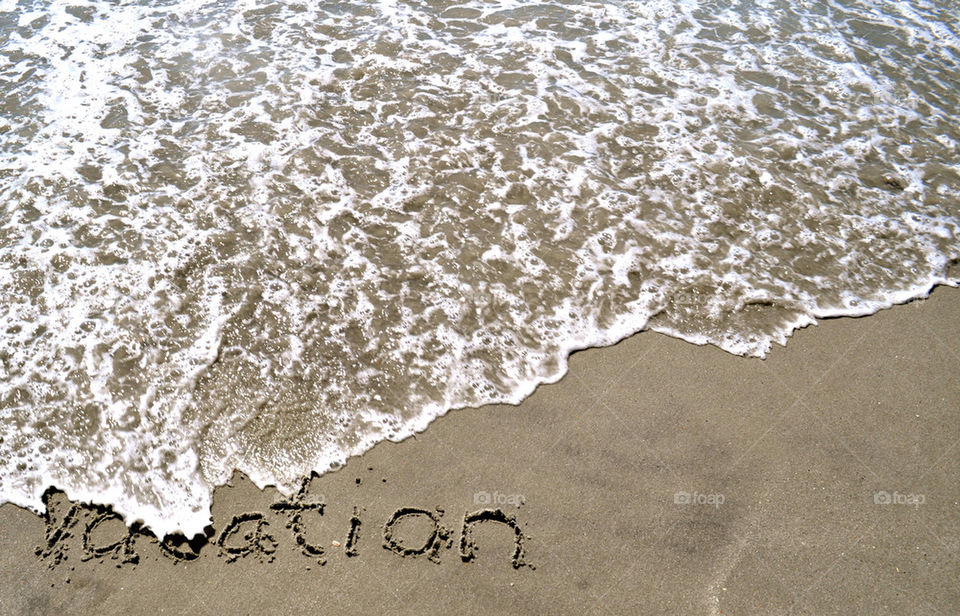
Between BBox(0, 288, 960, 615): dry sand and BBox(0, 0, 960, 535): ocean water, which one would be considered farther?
BBox(0, 0, 960, 535): ocean water

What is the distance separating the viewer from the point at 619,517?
3701 millimetres

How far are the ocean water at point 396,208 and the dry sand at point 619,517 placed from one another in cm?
27

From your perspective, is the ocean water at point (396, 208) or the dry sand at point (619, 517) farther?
the ocean water at point (396, 208)

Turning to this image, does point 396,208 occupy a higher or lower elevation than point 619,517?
higher

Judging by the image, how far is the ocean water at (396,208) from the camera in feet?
14.0

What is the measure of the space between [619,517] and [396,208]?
3122mm

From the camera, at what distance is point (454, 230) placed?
5301 mm

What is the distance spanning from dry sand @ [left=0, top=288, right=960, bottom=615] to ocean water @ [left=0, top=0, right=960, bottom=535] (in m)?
0.27

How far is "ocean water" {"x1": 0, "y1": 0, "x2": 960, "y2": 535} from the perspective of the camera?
14.0 ft

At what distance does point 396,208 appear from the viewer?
18.0ft

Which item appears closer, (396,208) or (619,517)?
(619,517)

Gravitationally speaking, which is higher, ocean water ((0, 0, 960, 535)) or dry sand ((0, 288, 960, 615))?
ocean water ((0, 0, 960, 535))

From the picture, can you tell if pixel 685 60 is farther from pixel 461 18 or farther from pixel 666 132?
pixel 461 18

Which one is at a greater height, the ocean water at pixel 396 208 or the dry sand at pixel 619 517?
the ocean water at pixel 396 208
